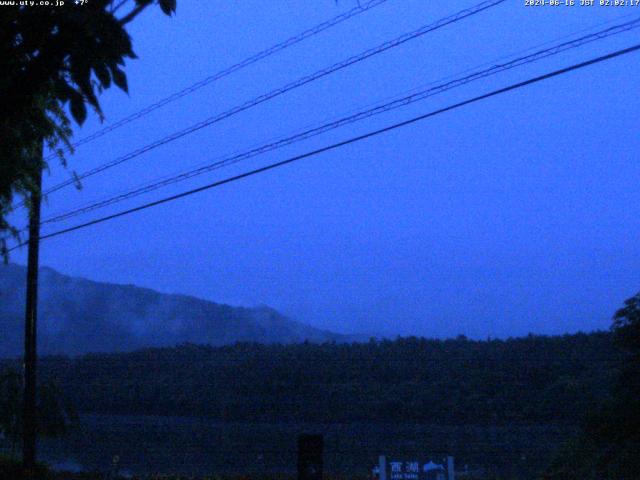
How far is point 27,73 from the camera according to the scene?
5547 millimetres

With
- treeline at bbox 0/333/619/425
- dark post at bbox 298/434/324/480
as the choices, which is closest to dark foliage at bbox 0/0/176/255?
dark post at bbox 298/434/324/480

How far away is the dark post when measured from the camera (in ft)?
29.2

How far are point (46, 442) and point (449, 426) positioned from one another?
1167 cm

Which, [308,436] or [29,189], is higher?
[29,189]

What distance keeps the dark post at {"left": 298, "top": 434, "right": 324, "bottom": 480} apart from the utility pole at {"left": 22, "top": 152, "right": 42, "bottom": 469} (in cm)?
827

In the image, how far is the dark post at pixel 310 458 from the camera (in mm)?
8914

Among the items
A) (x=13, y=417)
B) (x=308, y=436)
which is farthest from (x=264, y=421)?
(x=308, y=436)

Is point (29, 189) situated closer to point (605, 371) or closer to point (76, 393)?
point (605, 371)

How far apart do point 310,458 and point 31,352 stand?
857cm

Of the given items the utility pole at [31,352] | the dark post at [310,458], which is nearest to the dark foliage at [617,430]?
the dark post at [310,458]

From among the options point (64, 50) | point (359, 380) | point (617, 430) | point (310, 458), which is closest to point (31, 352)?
point (310, 458)

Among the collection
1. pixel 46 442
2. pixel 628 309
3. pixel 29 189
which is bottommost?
pixel 46 442

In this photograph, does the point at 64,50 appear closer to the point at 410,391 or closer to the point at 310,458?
the point at 310,458

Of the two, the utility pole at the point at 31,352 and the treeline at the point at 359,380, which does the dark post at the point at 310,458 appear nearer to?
the utility pole at the point at 31,352
